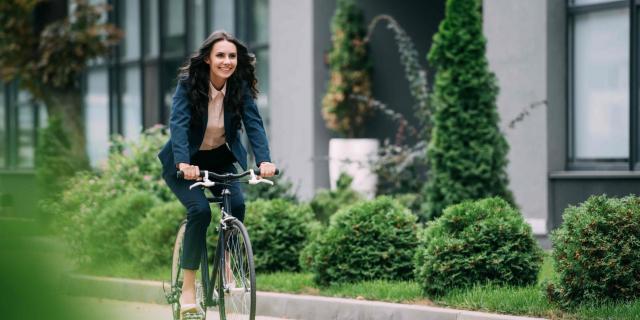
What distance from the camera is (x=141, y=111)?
2111 cm

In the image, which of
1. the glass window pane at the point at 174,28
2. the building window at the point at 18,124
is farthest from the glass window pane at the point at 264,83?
the building window at the point at 18,124

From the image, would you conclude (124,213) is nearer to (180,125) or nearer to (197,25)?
(180,125)

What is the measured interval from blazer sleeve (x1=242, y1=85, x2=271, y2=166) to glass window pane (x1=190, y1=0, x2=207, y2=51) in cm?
1323

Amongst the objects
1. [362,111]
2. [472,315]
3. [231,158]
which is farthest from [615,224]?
[362,111]

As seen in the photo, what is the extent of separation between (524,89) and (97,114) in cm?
1273

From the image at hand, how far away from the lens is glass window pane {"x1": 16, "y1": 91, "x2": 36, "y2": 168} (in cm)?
2594

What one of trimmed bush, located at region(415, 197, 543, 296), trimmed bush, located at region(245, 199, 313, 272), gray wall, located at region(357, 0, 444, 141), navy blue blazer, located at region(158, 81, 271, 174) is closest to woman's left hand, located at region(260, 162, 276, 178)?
navy blue blazer, located at region(158, 81, 271, 174)

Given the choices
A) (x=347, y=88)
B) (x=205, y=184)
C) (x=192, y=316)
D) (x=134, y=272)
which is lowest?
(x=134, y=272)

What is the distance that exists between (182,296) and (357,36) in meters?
9.93

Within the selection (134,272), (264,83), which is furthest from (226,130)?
(264,83)

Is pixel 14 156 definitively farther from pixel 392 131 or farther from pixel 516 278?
pixel 516 278

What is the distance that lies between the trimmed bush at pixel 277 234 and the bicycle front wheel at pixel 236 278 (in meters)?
3.75

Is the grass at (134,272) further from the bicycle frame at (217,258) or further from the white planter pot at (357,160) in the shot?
the white planter pot at (357,160)

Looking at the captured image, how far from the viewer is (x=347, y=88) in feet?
49.9
